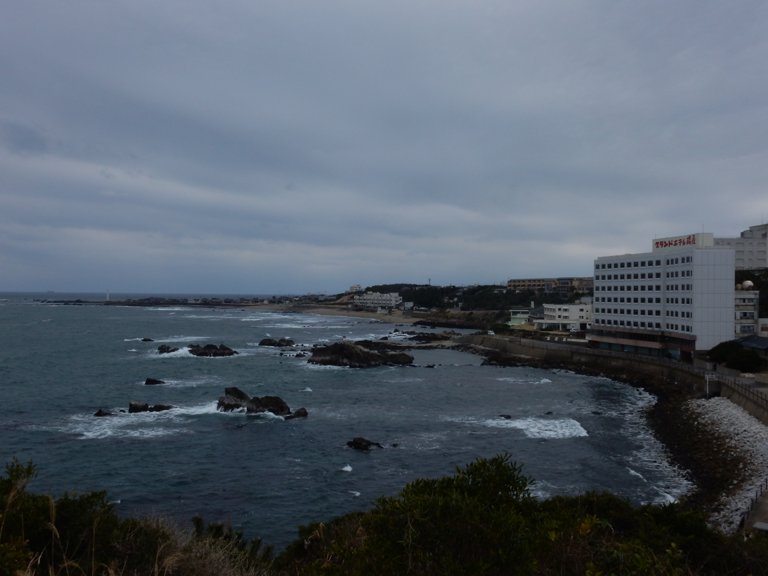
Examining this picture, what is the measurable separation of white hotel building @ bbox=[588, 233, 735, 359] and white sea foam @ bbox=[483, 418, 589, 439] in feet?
78.8

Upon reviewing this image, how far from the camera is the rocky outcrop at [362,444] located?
30.1 metres

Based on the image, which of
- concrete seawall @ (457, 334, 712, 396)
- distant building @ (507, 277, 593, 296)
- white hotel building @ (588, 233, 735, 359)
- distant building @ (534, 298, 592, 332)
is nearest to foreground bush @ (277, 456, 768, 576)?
concrete seawall @ (457, 334, 712, 396)

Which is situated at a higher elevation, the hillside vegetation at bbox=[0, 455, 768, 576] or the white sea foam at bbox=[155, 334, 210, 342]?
the hillside vegetation at bbox=[0, 455, 768, 576]

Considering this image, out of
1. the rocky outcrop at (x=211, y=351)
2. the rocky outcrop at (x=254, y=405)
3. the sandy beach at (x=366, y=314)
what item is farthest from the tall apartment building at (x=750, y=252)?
the rocky outcrop at (x=254, y=405)

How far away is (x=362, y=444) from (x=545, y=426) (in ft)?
42.5

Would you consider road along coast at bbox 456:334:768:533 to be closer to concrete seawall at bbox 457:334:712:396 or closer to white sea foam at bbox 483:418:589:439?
concrete seawall at bbox 457:334:712:396

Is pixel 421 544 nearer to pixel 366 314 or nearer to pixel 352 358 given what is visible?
pixel 352 358

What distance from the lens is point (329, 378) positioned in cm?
5494

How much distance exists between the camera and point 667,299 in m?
57.5

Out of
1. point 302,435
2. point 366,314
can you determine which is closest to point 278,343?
point 302,435

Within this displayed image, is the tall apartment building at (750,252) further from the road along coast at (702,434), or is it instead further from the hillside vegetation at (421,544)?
the hillside vegetation at (421,544)

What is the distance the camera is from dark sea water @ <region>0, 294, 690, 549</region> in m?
23.6

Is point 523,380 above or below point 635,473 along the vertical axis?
below

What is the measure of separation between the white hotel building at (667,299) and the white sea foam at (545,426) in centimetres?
2402
